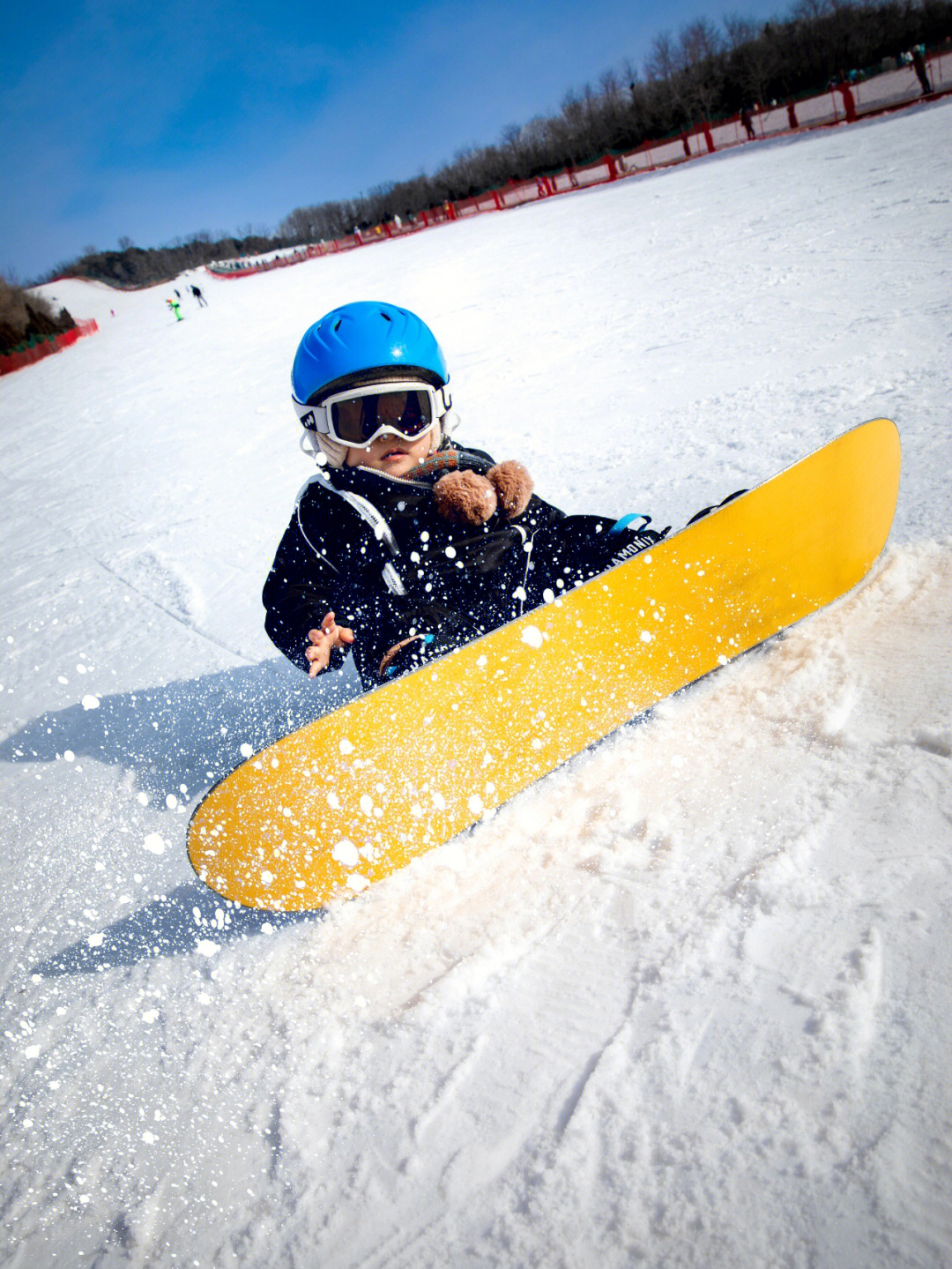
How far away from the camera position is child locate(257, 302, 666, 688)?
2211 millimetres

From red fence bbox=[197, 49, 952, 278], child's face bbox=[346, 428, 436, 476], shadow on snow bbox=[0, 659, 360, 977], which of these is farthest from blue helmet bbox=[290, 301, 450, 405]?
red fence bbox=[197, 49, 952, 278]

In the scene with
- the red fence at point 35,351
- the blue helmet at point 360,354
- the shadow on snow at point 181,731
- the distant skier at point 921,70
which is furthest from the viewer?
the red fence at point 35,351

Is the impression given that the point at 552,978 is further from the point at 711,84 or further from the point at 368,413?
the point at 711,84

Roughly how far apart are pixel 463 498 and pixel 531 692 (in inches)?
27.9

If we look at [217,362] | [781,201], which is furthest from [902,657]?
[217,362]

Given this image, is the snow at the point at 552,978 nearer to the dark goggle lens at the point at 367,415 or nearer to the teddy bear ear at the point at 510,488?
the teddy bear ear at the point at 510,488

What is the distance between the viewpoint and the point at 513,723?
192 centimetres

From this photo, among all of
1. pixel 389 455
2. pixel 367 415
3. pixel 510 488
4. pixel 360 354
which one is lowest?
pixel 510 488

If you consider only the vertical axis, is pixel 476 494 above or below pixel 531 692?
above

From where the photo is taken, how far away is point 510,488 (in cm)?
234

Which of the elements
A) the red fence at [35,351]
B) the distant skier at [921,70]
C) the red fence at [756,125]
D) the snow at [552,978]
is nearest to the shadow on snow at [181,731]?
the snow at [552,978]

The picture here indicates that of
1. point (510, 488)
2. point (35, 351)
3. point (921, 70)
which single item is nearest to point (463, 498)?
point (510, 488)

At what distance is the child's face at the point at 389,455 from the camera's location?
7.61ft

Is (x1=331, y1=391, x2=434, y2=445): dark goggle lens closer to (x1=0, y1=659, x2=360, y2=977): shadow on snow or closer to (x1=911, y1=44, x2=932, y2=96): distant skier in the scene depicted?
(x1=0, y1=659, x2=360, y2=977): shadow on snow
